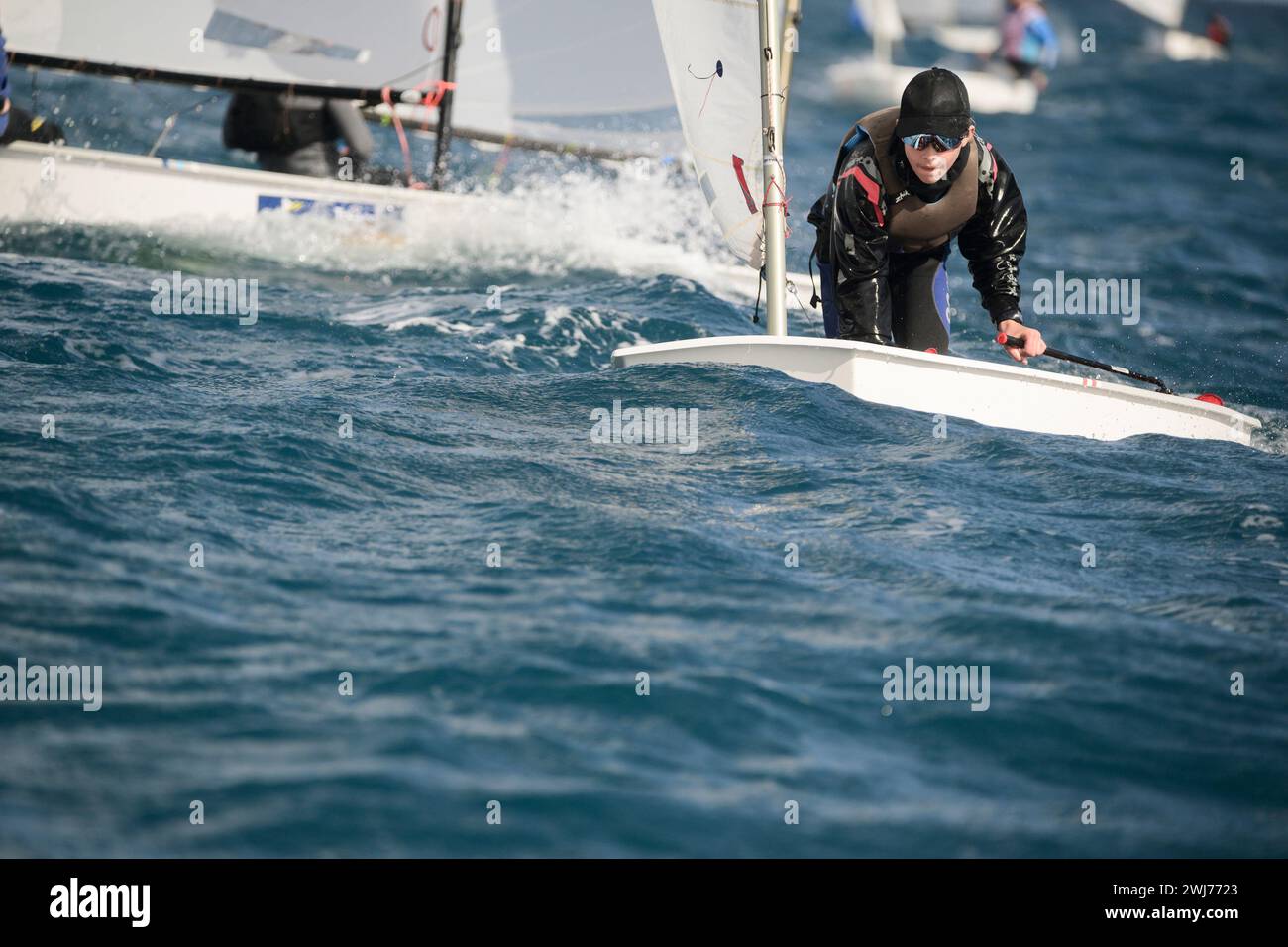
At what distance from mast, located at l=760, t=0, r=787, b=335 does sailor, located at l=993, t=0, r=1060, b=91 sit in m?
18.7

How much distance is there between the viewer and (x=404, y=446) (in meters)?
5.82

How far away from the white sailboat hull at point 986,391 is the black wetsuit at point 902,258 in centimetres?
22

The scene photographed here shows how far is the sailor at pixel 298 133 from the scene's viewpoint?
10641 millimetres

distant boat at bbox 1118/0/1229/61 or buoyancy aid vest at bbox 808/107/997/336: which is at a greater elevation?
distant boat at bbox 1118/0/1229/61

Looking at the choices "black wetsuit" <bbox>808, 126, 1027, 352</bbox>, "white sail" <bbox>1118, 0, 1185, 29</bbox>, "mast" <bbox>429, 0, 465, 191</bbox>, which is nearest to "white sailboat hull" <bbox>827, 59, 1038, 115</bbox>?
"white sail" <bbox>1118, 0, 1185, 29</bbox>

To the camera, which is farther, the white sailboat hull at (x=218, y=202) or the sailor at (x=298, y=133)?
the sailor at (x=298, y=133)

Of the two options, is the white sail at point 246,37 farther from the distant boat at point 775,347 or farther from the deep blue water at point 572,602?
the distant boat at point 775,347

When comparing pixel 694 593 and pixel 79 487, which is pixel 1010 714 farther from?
pixel 79 487

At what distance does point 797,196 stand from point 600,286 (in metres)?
4.61

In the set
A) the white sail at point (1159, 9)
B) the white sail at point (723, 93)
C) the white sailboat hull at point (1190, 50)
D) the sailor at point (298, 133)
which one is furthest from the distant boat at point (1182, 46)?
the white sail at point (723, 93)

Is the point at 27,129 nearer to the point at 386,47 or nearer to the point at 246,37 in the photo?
the point at 246,37

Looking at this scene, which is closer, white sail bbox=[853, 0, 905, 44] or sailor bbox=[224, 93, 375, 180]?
sailor bbox=[224, 93, 375, 180]

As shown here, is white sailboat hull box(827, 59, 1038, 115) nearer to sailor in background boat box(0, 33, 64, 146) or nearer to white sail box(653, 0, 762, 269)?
sailor in background boat box(0, 33, 64, 146)

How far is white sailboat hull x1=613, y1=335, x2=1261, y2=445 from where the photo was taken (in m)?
6.20
